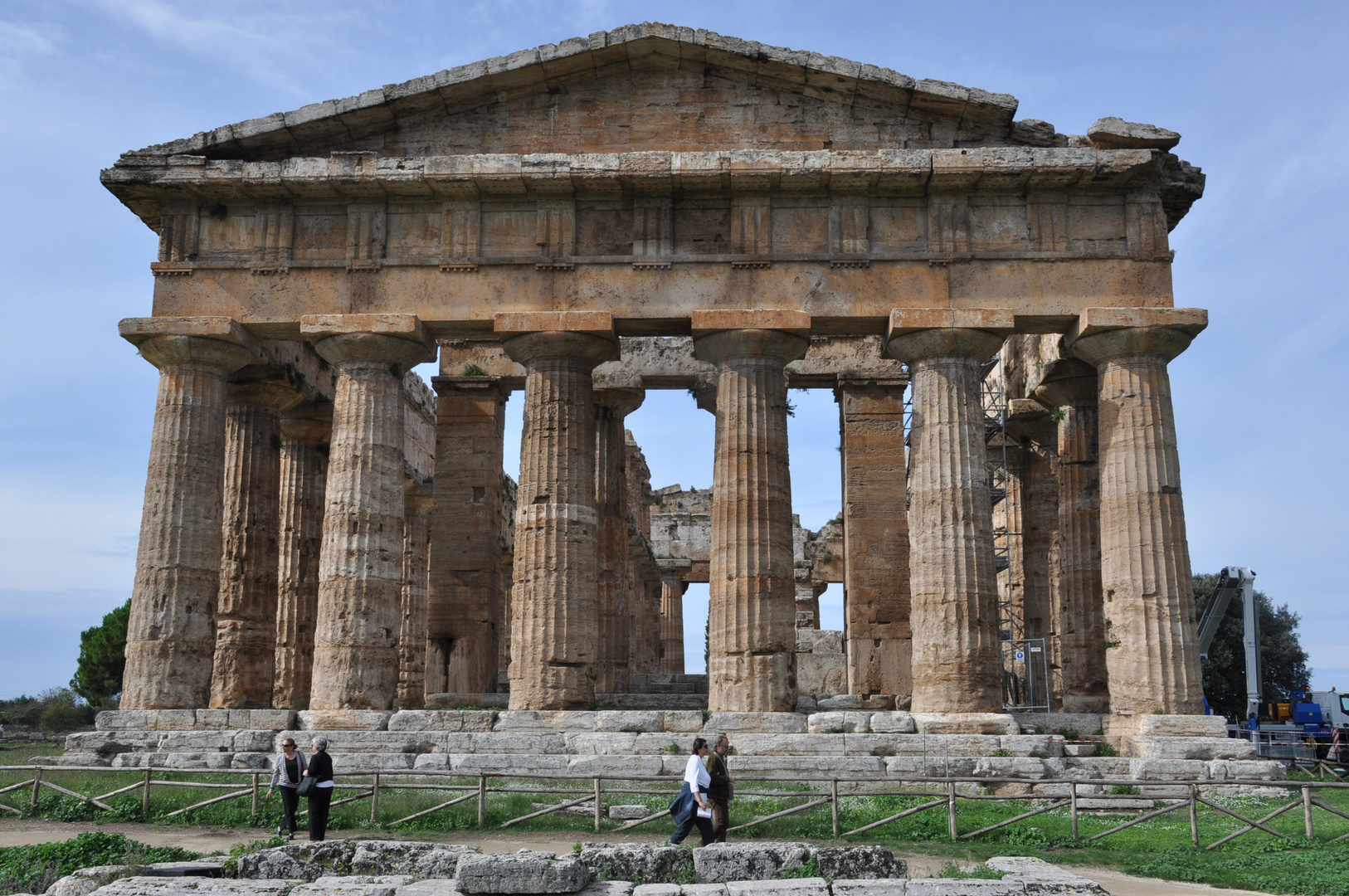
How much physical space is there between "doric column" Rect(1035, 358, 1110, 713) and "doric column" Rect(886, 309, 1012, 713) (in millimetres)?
3321

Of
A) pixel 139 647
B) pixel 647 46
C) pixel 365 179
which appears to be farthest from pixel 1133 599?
pixel 139 647

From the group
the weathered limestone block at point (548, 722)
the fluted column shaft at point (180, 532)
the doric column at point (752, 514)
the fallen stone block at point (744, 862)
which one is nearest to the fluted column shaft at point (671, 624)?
the doric column at point (752, 514)

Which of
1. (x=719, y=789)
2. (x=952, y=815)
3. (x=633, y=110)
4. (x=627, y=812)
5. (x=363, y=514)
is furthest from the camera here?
(x=633, y=110)

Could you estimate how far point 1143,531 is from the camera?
19625 millimetres

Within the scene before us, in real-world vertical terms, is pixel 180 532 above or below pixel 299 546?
below

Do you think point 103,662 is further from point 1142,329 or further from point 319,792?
point 1142,329

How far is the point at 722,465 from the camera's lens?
20.6m

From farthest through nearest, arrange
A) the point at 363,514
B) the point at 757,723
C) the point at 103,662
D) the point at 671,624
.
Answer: the point at 103,662
the point at 671,624
the point at 363,514
the point at 757,723

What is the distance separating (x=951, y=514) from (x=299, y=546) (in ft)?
44.9

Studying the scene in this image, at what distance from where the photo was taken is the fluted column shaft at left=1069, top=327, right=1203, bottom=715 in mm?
19141

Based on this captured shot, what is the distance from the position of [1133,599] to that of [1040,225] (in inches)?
259

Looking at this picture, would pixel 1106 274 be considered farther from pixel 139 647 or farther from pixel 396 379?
pixel 139 647

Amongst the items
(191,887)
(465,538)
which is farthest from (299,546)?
(191,887)

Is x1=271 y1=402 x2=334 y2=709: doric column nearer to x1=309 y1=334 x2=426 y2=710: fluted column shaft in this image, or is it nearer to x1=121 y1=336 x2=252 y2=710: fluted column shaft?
x1=121 y1=336 x2=252 y2=710: fluted column shaft
